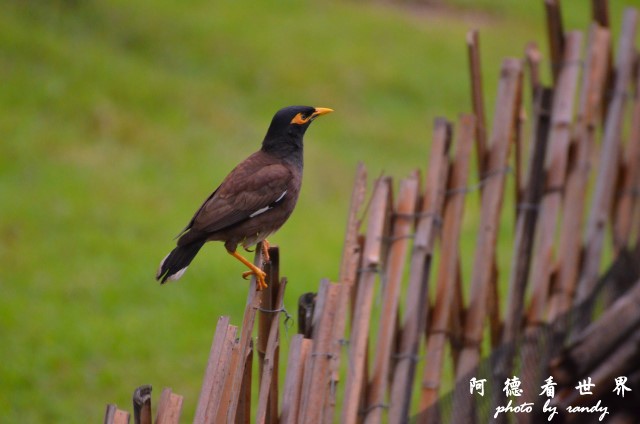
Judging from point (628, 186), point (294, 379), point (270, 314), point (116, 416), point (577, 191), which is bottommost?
point (116, 416)

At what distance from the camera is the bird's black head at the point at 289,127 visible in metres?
4.31

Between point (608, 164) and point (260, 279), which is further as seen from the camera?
point (608, 164)

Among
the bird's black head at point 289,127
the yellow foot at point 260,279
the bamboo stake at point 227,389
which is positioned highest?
the bird's black head at point 289,127

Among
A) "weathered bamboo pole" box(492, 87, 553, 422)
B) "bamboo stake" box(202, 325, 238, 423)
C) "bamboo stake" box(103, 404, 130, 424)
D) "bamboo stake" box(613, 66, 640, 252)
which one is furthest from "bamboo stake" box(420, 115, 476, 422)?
"bamboo stake" box(613, 66, 640, 252)

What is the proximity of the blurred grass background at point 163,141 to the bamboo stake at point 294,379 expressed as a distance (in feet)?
9.25

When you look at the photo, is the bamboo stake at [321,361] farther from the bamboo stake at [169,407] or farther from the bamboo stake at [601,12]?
the bamboo stake at [601,12]

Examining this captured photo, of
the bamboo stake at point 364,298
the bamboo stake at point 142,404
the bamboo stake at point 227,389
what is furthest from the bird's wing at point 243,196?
the bamboo stake at point 142,404

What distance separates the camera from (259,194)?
4.21 metres

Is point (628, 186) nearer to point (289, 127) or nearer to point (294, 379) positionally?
point (289, 127)

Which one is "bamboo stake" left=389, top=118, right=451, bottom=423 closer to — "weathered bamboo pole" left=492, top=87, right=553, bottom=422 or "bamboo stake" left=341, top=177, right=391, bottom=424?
"bamboo stake" left=341, top=177, right=391, bottom=424

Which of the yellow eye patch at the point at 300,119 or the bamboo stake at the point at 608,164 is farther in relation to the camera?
the bamboo stake at the point at 608,164


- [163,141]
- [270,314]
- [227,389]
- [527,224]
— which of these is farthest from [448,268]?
[163,141]

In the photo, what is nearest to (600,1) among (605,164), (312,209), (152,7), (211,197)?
(605,164)

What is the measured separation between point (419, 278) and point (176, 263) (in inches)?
41.9
